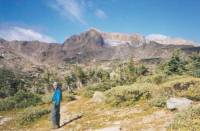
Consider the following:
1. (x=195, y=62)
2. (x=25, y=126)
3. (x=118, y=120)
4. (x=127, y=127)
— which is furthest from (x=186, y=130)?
(x=195, y=62)

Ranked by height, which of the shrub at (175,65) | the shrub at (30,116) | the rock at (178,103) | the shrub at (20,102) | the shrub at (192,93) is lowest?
the shrub at (30,116)

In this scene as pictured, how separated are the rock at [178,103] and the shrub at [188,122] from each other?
342cm

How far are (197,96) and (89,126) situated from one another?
7.14 meters

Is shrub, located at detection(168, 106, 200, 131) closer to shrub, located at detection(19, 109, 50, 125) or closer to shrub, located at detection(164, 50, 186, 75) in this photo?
shrub, located at detection(19, 109, 50, 125)

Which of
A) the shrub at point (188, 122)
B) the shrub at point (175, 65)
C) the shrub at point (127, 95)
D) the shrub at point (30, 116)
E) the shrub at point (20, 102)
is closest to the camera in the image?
the shrub at point (188, 122)

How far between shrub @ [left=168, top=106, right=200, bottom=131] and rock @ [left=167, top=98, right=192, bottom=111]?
342cm

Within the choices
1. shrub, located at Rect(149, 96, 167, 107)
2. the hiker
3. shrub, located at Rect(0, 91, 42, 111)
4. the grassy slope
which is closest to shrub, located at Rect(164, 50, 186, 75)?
shrub, located at Rect(0, 91, 42, 111)

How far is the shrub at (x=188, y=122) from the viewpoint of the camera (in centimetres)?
1077

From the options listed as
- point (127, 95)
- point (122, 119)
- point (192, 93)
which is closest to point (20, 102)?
point (127, 95)

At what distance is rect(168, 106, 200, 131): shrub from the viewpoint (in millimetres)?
10767

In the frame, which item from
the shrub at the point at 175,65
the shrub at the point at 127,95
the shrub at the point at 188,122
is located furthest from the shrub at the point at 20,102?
the shrub at the point at 175,65

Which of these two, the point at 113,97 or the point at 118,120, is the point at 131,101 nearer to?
the point at 113,97

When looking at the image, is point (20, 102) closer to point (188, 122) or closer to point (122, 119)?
point (122, 119)

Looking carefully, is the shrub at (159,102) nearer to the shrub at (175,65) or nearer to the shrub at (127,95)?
the shrub at (127,95)
